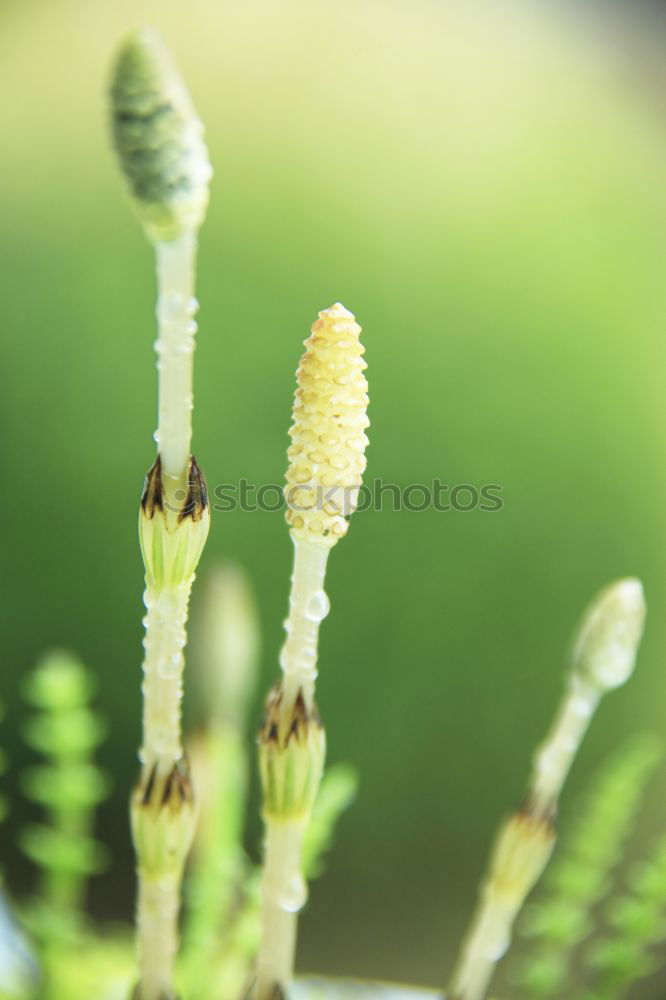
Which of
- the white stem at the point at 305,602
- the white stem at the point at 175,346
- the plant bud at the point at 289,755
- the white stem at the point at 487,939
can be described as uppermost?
the white stem at the point at 175,346

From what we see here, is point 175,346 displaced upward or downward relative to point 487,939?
upward

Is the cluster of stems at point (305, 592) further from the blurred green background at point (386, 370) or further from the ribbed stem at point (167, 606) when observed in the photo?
the blurred green background at point (386, 370)

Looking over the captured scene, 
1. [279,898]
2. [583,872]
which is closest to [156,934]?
[279,898]

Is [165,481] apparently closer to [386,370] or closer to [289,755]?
[289,755]

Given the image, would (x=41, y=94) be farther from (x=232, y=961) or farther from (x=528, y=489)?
(x=232, y=961)

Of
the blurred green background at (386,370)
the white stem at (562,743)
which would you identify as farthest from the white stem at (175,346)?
the blurred green background at (386,370)

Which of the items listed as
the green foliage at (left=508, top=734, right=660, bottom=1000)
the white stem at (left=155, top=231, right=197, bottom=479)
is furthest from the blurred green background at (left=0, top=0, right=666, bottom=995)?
the white stem at (left=155, top=231, right=197, bottom=479)

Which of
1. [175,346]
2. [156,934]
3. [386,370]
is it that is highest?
[386,370]

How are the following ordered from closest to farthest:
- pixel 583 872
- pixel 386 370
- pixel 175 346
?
1. pixel 175 346
2. pixel 583 872
3. pixel 386 370
